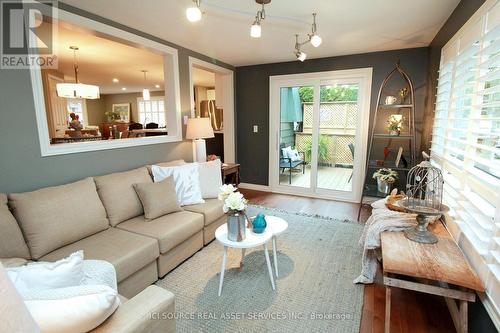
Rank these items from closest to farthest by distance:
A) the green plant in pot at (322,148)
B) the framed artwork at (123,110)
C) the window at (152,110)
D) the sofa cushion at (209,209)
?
1. the sofa cushion at (209,209)
2. the green plant in pot at (322,148)
3. the window at (152,110)
4. the framed artwork at (123,110)

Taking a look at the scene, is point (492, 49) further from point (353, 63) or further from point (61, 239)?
point (61, 239)

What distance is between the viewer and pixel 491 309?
4.37 ft

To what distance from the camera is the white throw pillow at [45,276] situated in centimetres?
102

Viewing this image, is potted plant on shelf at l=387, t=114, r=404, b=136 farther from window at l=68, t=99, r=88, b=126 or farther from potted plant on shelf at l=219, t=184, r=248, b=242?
window at l=68, t=99, r=88, b=126

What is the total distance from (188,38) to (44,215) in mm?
2535

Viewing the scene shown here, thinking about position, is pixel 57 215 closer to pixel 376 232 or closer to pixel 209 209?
pixel 209 209

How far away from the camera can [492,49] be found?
160 cm

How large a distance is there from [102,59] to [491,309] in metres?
6.02

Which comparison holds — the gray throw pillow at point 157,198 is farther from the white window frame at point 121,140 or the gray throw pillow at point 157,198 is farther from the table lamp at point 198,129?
the table lamp at point 198,129

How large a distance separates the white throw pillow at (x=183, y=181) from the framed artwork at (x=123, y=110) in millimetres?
8665

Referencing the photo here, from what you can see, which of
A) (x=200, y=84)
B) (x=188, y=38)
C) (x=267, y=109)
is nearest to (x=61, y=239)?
(x=188, y=38)

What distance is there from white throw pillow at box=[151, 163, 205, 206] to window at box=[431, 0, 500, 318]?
2363 mm

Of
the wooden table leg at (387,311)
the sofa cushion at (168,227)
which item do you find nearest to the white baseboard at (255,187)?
the sofa cushion at (168,227)

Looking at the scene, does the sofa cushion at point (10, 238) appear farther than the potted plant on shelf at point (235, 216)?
No
